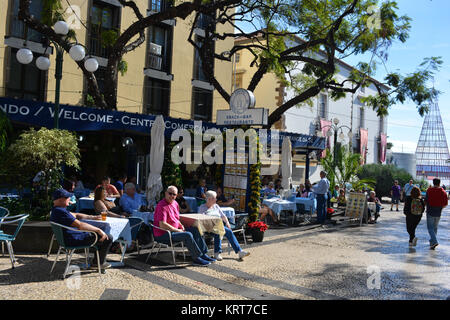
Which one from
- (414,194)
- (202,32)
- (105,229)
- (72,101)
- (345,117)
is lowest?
(105,229)

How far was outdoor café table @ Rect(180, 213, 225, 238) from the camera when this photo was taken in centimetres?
721

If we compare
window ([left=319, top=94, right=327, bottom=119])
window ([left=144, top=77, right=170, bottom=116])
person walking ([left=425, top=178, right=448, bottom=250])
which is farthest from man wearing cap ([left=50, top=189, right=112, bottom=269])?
window ([left=319, top=94, right=327, bottom=119])

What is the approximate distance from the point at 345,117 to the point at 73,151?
98.1 feet

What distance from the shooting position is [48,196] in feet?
26.9

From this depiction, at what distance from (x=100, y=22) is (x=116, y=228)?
14101 millimetres

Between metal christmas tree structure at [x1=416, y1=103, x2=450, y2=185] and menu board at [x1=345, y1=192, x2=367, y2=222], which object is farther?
metal christmas tree structure at [x1=416, y1=103, x2=450, y2=185]

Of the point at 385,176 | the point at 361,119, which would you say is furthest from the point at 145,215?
the point at 361,119

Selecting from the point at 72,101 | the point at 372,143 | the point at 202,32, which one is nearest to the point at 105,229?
the point at 72,101

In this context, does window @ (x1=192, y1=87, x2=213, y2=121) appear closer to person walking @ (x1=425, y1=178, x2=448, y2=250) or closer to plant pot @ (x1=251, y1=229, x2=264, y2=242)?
plant pot @ (x1=251, y1=229, x2=264, y2=242)

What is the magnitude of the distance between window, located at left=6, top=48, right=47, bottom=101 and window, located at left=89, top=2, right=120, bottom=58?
2716 millimetres

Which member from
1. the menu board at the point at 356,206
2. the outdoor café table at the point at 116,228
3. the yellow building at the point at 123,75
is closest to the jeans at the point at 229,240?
the outdoor café table at the point at 116,228

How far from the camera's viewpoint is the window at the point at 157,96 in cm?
2012

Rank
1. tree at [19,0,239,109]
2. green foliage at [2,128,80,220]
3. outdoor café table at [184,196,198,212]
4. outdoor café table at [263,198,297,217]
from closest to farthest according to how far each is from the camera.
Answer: green foliage at [2,128,80,220], outdoor café table at [184,196,198,212], outdoor café table at [263,198,297,217], tree at [19,0,239,109]
